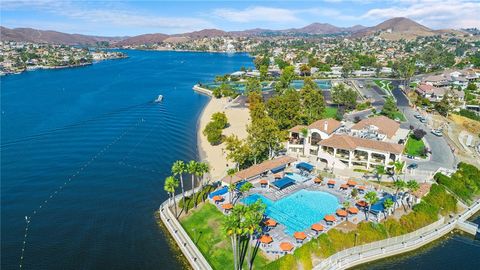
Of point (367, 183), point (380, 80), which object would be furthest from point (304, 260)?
point (380, 80)

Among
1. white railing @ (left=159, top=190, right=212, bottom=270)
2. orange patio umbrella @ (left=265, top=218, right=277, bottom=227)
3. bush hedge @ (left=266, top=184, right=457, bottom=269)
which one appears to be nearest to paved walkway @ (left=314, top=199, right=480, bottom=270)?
bush hedge @ (left=266, top=184, right=457, bottom=269)

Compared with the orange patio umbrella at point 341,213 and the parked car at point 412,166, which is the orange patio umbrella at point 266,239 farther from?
the parked car at point 412,166

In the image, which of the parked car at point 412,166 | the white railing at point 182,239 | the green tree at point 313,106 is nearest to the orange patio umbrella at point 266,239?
the white railing at point 182,239

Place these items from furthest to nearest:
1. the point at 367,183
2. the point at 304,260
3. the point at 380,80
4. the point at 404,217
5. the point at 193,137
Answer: the point at 380,80 → the point at 193,137 → the point at 367,183 → the point at 404,217 → the point at 304,260

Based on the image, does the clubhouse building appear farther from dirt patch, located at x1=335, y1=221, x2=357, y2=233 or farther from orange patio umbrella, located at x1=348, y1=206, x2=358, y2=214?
dirt patch, located at x1=335, y1=221, x2=357, y2=233

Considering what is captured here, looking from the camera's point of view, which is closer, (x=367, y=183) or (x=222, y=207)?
(x=222, y=207)

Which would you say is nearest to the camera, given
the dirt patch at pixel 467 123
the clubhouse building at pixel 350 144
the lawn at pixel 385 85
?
the clubhouse building at pixel 350 144

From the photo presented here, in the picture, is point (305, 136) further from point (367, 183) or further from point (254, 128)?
point (367, 183)
